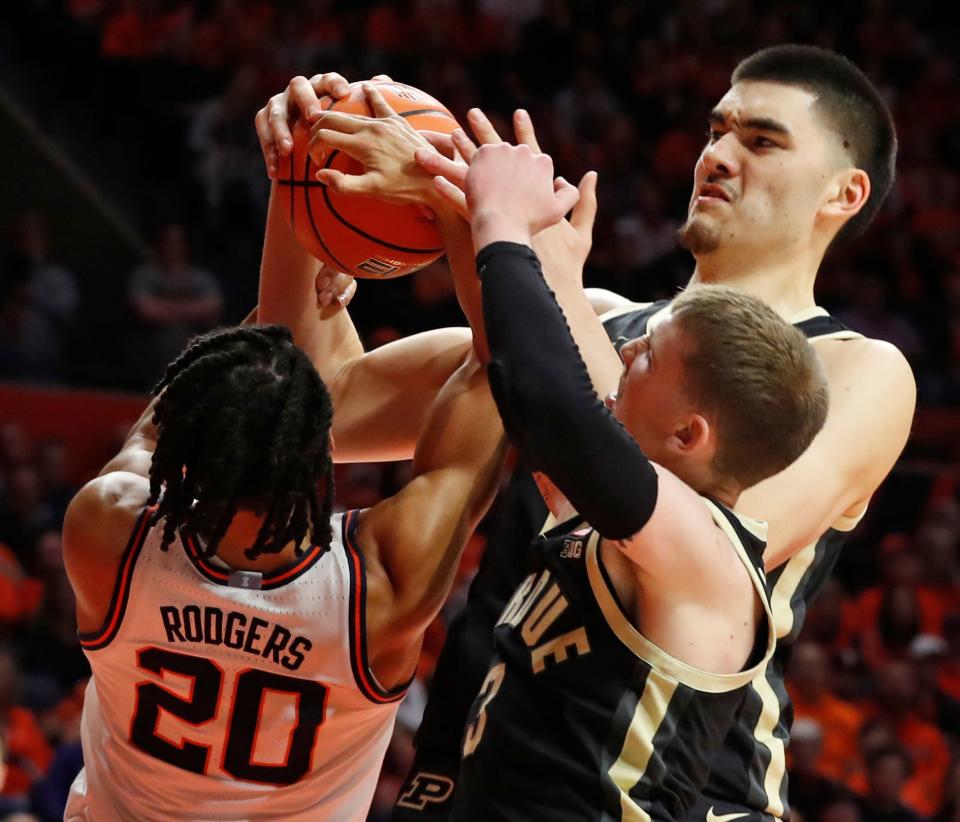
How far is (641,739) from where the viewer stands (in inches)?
85.8

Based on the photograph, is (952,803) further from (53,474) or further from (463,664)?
(463,664)

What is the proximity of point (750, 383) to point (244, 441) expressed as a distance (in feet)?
2.55

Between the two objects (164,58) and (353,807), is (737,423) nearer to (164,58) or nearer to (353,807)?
(353,807)

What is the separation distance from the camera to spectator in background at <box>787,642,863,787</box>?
7246 mm

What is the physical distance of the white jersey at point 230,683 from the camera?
2443mm

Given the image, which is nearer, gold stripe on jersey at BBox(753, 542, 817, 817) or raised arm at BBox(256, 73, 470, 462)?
gold stripe on jersey at BBox(753, 542, 817, 817)

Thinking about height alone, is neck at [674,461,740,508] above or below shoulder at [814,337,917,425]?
above

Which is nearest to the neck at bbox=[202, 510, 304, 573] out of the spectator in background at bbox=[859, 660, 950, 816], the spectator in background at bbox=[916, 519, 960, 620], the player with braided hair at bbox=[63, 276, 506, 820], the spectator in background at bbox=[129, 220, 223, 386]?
the player with braided hair at bbox=[63, 276, 506, 820]

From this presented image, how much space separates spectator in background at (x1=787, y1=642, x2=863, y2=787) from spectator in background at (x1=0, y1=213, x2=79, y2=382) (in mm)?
4272

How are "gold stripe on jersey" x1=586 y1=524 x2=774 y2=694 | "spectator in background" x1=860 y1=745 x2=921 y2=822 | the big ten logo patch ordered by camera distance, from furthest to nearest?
"spectator in background" x1=860 y1=745 x2=921 y2=822
the big ten logo patch
"gold stripe on jersey" x1=586 y1=524 x2=774 y2=694

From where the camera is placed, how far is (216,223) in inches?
397

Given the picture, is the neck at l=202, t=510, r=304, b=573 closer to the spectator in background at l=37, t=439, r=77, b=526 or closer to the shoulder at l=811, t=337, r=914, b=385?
the shoulder at l=811, t=337, r=914, b=385

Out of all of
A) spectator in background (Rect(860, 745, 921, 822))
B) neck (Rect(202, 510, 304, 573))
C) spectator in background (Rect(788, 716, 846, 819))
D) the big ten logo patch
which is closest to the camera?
the big ten logo patch

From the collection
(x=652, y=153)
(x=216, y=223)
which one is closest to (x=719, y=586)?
(x=216, y=223)
